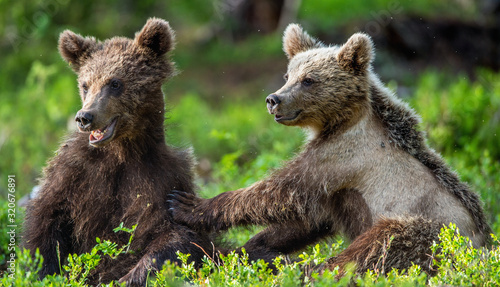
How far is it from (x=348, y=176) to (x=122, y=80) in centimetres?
224

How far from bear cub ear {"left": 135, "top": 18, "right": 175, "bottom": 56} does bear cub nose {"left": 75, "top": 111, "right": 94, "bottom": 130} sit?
1.04m

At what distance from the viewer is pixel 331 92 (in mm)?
5949

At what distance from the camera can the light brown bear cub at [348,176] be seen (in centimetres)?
562

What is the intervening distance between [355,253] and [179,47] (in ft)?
55.6

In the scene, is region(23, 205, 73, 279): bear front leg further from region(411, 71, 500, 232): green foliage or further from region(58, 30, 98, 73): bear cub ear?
region(411, 71, 500, 232): green foliage

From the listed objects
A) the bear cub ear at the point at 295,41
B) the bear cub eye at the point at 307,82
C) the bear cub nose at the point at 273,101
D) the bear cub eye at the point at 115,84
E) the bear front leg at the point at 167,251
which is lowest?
the bear front leg at the point at 167,251

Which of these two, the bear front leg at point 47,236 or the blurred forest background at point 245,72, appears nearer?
the bear front leg at point 47,236

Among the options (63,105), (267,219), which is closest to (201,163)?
(63,105)

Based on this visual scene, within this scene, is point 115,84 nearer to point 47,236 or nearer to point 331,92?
point 47,236

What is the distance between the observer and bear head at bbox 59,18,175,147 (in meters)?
5.79

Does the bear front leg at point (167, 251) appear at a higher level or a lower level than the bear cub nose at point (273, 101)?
lower

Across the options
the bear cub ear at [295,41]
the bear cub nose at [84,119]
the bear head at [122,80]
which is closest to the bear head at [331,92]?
the bear cub ear at [295,41]

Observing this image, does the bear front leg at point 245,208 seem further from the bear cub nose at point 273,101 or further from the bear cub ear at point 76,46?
the bear cub ear at point 76,46

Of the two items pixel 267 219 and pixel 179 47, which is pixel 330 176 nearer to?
pixel 267 219
